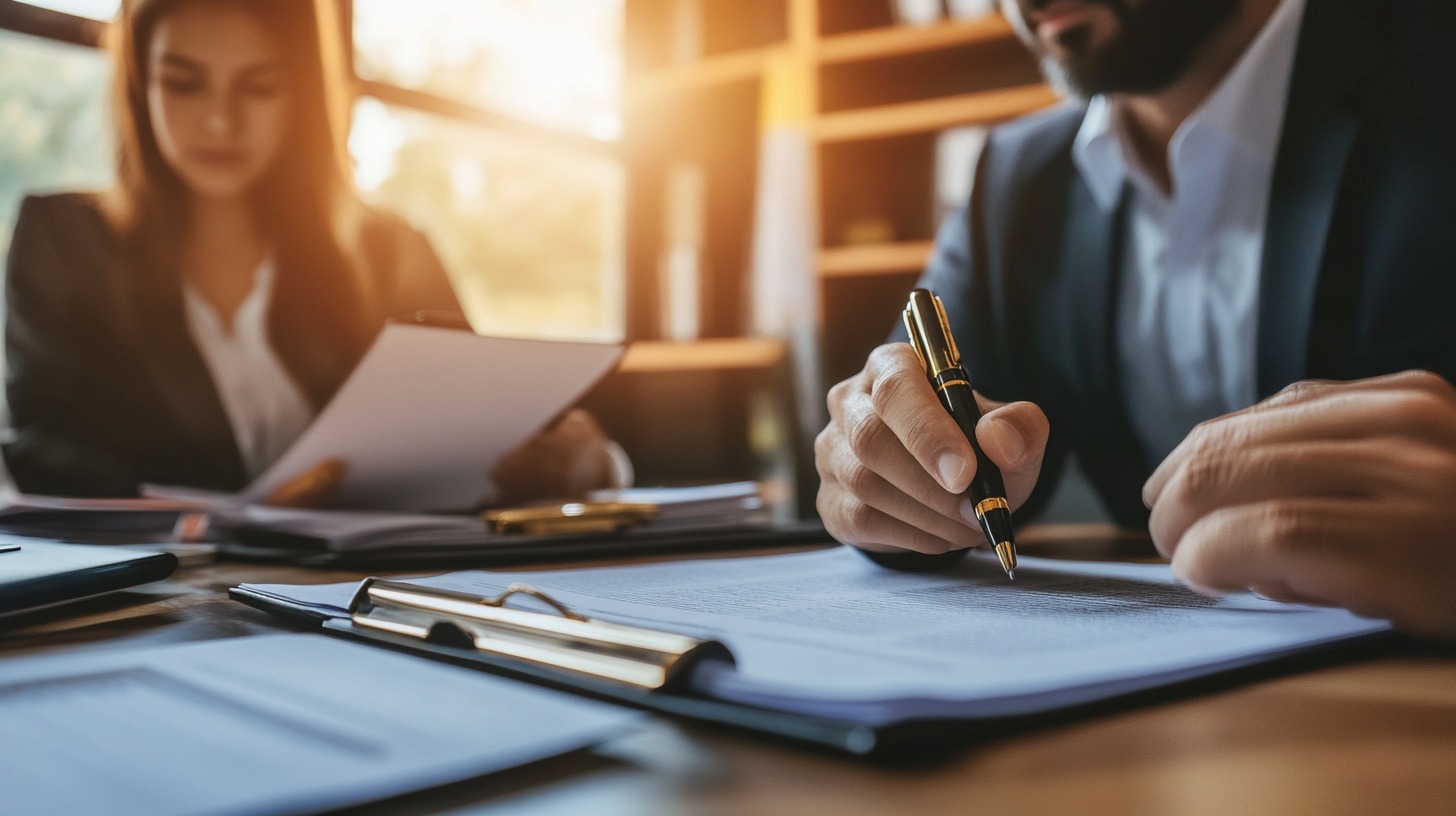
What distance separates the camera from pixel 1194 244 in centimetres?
121

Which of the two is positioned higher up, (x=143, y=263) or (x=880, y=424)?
(x=143, y=263)

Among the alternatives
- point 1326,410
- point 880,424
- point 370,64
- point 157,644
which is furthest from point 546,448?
point 370,64

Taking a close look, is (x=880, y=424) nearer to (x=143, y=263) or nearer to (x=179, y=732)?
(x=179, y=732)

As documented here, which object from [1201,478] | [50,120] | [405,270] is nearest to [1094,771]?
[1201,478]

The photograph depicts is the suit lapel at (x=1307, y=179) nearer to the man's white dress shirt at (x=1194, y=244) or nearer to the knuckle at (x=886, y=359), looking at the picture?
the man's white dress shirt at (x=1194, y=244)

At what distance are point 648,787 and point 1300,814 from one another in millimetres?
157

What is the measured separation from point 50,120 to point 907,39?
1766mm

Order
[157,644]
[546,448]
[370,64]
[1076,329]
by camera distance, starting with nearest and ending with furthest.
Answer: [157,644], [546,448], [1076,329], [370,64]

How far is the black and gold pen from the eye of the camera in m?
0.51

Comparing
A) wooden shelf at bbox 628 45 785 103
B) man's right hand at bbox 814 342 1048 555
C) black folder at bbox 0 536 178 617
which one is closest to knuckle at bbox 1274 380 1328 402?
man's right hand at bbox 814 342 1048 555

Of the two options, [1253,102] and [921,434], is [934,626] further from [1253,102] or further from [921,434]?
[1253,102]

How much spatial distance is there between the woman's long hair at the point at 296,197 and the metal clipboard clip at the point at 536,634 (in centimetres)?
136

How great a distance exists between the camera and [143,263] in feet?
5.37

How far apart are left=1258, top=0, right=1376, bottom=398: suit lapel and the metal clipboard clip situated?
32.8 inches
